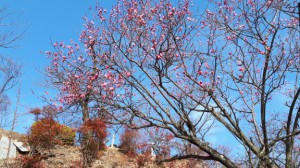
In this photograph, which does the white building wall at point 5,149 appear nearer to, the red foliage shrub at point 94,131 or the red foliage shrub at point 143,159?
the red foliage shrub at point 94,131

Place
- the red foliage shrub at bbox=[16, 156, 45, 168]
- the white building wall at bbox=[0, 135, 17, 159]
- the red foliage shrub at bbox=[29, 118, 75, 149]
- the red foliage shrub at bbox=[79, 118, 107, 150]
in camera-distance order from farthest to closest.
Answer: the white building wall at bbox=[0, 135, 17, 159] → the red foliage shrub at bbox=[29, 118, 75, 149] → the red foliage shrub at bbox=[79, 118, 107, 150] → the red foliage shrub at bbox=[16, 156, 45, 168]

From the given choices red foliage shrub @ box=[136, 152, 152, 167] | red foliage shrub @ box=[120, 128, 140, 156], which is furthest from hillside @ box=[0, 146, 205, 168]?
red foliage shrub @ box=[120, 128, 140, 156]

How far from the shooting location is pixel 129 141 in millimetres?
20719

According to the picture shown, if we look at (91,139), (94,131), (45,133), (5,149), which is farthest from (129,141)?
(5,149)

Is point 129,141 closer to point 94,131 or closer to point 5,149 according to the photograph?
point 94,131

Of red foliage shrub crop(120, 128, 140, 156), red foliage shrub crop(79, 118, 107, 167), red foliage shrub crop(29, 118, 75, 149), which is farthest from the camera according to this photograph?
red foliage shrub crop(120, 128, 140, 156)

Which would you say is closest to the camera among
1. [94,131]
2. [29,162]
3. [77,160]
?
[29,162]

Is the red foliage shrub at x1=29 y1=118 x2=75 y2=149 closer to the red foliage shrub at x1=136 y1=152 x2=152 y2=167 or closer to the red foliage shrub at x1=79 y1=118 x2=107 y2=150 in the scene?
the red foliage shrub at x1=79 y1=118 x2=107 y2=150

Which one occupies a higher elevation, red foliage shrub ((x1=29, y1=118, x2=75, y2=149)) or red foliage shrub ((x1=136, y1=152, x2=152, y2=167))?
red foliage shrub ((x1=29, y1=118, x2=75, y2=149))

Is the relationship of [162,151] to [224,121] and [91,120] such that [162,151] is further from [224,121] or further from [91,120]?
[224,121]

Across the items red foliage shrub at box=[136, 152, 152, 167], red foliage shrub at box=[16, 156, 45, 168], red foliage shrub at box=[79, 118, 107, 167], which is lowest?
red foliage shrub at box=[16, 156, 45, 168]

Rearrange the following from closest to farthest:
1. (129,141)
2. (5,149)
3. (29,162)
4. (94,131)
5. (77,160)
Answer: (29,162)
(94,131)
(77,160)
(5,149)
(129,141)

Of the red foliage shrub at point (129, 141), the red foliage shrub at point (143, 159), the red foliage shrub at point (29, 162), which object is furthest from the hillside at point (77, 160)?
the red foliage shrub at point (129, 141)

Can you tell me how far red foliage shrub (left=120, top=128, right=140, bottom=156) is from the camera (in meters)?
20.4
